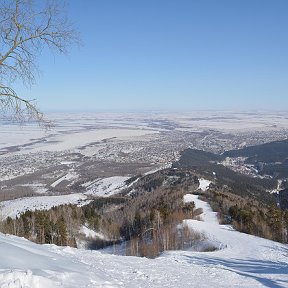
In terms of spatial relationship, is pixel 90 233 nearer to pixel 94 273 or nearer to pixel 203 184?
pixel 203 184

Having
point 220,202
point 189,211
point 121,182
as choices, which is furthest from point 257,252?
point 121,182

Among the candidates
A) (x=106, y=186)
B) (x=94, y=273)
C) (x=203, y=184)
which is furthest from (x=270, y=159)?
(x=94, y=273)

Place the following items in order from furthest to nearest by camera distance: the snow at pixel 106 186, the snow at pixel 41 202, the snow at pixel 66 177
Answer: the snow at pixel 66 177
the snow at pixel 106 186
the snow at pixel 41 202

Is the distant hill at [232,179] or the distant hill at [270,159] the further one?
the distant hill at [270,159]

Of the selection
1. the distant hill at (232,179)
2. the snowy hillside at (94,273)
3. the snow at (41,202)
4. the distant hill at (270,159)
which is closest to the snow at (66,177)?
the snow at (41,202)

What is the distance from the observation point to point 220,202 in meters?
67.9

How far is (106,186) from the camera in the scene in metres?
128

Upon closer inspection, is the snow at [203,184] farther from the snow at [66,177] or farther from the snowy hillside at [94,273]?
the snowy hillside at [94,273]

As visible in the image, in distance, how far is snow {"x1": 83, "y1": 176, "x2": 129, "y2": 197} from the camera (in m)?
122

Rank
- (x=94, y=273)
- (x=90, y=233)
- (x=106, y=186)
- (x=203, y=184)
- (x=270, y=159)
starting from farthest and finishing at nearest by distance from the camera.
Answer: (x=270, y=159), (x=106, y=186), (x=203, y=184), (x=90, y=233), (x=94, y=273)

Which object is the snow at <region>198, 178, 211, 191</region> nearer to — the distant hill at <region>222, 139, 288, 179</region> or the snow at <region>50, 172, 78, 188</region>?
the distant hill at <region>222, 139, 288, 179</region>

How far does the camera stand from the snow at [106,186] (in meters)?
122

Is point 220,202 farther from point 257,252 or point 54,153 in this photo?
point 54,153

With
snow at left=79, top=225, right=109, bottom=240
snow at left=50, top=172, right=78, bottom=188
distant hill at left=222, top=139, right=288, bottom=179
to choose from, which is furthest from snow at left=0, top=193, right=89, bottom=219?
distant hill at left=222, top=139, right=288, bottom=179
